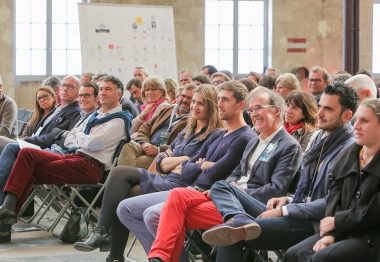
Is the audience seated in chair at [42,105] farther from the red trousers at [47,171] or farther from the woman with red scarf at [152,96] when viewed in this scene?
the red trousers at [47,171]

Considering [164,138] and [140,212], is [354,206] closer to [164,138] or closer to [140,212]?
[140,212]

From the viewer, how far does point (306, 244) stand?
15.5 feet

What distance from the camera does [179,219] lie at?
543cm

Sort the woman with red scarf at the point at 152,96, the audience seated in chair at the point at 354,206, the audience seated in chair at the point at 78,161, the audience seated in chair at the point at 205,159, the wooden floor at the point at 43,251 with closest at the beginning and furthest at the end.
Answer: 1. the audience seated in chair at the point at 354,206
2. the audience seated in chair at the point at 205,159
3. the wooden floor at the point at 43,251
4. the audience seated in chair at the point at 78,161
5. the woman with red scarf at the point at 152,96

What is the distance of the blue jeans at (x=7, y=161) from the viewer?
8109 mm

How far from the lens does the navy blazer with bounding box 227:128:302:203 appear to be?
18.0 feet

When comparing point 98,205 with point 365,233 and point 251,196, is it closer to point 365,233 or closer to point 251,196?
point 251,196

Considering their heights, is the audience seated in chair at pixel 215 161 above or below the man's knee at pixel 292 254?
above

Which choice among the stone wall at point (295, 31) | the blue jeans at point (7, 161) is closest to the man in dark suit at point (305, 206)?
the blue jeans at point (7, 161)

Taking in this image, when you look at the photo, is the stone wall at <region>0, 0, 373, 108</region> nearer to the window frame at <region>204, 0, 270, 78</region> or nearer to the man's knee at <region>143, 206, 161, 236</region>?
the window frame at <region>204, 0, 270, 78</region>

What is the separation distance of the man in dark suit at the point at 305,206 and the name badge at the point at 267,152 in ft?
1.20

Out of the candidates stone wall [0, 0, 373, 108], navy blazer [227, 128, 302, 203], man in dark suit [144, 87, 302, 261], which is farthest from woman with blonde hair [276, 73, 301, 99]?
stone wall [0, 0, 373, 108]

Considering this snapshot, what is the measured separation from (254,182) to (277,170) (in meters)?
0.22

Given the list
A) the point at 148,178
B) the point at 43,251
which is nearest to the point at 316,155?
the point at 148,178
